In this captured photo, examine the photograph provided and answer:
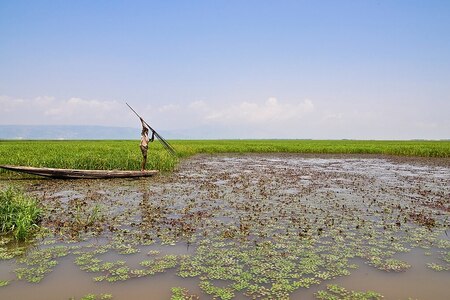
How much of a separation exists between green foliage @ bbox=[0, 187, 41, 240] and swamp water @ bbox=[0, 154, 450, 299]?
1.18 feet

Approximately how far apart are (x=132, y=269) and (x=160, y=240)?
158cm

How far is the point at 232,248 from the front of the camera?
23.4ft

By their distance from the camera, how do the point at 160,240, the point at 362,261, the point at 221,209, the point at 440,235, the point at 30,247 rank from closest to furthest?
the point at 362,261, the point at 30,247, the point at 160,240, the point at 440,235, the point at 221,209

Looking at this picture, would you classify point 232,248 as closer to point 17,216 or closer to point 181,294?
point 181,294

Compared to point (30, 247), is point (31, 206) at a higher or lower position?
higher

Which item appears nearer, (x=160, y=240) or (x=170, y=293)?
(x=170, y=293)

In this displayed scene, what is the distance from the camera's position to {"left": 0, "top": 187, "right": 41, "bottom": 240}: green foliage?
7621 millimetres

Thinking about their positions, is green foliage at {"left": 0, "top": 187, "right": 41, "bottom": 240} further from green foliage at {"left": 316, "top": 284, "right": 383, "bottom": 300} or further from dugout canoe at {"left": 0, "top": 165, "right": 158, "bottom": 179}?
dugout canoe at {"left": 0, "top": 165, "right": 158, "bottom": 179}

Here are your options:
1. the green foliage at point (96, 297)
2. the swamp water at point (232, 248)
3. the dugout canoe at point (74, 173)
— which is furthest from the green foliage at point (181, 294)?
the dugout canoe at point (74, 173)

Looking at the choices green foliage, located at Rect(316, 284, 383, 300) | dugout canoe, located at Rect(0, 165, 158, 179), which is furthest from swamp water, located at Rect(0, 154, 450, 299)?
dugout canoe, located at Rect(0, 165, 158, 179)

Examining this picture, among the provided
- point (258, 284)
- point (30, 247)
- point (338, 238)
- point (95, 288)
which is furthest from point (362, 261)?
point (30, 247)

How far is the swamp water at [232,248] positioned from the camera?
5.38 meters

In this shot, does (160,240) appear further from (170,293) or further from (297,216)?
(297,216)

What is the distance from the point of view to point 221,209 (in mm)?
10672
